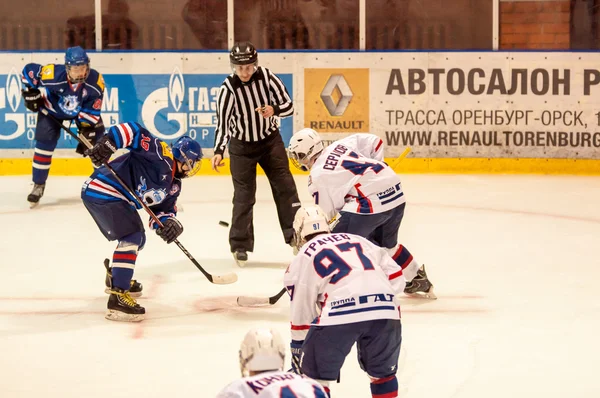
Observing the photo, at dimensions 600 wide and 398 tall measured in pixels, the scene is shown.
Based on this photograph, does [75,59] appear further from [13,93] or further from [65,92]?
[13,93]

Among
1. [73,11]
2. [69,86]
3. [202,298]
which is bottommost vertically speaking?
[202,298]

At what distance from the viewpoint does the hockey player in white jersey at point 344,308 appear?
3.26 m

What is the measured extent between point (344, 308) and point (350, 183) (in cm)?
154

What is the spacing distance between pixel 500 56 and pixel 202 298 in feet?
18.3

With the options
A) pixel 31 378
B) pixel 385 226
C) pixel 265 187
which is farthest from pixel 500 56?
pixel 31 378

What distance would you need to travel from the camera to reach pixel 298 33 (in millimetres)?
10336

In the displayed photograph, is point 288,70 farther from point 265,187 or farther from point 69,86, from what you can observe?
point 69,86

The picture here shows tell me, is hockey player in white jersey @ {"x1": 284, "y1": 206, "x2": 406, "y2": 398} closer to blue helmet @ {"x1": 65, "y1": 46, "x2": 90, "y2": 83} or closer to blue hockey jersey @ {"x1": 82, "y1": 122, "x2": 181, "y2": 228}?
blue hockey jersey @ {"x1": 82, "y1": 122, "x2": 181, "y2": 228}

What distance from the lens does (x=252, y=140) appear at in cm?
646

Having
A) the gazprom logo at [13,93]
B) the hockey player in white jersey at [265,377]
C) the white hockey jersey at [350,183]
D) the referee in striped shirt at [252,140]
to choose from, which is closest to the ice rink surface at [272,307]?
the referee in striped shirt at [252,140]

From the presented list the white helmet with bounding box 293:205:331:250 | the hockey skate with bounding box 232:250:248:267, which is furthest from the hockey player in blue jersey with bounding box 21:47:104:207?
the white helmet with bounding box 293:205:331:250

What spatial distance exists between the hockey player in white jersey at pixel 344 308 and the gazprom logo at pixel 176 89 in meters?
6.86

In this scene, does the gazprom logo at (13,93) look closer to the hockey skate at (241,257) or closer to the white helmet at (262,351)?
the hockey skate at (241,257)

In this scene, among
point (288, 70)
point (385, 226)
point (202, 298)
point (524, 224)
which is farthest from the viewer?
point (288, 70)
